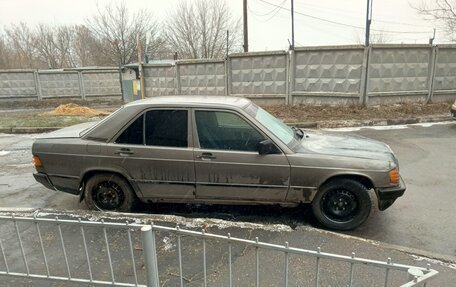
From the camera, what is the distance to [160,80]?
15664mm

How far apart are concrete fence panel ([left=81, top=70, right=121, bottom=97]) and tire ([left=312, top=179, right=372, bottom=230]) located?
2236 cm

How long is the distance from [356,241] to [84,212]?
10.8ft

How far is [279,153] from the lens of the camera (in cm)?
396

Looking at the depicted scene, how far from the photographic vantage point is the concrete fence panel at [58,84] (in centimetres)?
2252

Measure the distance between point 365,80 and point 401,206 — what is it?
792cm

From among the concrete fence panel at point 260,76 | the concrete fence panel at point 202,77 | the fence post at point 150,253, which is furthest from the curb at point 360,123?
the fence post at point 150,253

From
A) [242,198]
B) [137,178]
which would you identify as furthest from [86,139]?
[242,198]

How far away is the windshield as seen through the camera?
4.17 meters

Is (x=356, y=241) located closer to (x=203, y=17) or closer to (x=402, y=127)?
(x=402, y=127)

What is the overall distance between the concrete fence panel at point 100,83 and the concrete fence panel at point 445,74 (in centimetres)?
1956

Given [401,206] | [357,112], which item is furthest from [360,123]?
[401,206]

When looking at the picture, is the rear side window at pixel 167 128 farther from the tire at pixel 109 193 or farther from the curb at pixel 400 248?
the curb at pixel 400 248

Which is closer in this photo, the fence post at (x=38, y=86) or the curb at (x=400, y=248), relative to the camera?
the curb at (x=400, y=248)

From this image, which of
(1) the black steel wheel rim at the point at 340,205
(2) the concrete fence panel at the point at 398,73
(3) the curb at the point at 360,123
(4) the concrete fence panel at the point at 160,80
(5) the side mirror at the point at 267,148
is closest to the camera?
(5) the side mirror at the point at 267,148
